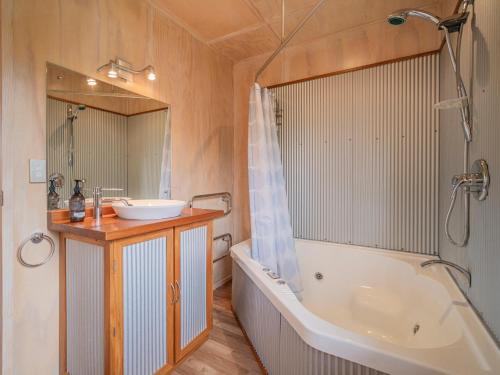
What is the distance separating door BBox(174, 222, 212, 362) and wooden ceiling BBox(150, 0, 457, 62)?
1678 mm

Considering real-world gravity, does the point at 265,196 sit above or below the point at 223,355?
above

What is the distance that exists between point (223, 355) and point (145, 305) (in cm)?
68

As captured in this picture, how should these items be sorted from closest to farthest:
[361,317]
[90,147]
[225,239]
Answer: [90,147]
[361,317]
[225,239]

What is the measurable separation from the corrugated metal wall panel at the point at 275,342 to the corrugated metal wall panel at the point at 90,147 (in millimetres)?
1166

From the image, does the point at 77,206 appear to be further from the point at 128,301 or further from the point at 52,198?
the point at 128,301

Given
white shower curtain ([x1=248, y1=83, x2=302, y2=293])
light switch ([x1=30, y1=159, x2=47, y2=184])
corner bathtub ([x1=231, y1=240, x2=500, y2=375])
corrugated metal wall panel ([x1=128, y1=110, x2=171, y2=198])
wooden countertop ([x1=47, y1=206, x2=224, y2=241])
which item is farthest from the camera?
white shower curtain ([x1=248, y1=83, x2=302, y2=293])

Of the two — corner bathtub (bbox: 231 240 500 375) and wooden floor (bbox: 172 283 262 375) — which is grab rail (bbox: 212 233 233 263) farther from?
wooden floor (bbox: 172 283 262 375)

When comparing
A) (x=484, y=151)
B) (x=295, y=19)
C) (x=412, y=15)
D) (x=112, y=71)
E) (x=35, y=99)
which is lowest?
(x=484, y=151)

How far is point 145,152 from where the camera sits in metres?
1.88

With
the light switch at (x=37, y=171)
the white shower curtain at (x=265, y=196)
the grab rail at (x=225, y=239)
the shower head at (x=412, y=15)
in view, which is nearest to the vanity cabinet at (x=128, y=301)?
the light switch at (x=37, y=171)

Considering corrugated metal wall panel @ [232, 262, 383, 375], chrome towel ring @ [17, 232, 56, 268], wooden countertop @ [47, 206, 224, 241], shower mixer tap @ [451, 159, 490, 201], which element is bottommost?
corrugated metal wall panel @ [232, 262, 383, 375]

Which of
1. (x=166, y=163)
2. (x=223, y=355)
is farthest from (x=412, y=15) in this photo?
(x=223, y=355)

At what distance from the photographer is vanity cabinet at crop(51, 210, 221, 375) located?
3.81ft

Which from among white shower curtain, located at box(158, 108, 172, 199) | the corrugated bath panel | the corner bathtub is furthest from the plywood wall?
the corrugated bath panel
